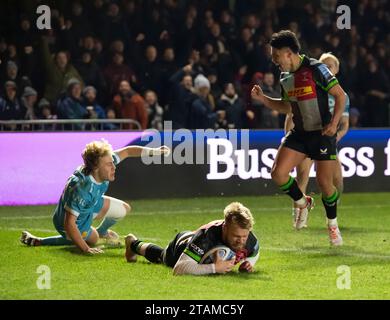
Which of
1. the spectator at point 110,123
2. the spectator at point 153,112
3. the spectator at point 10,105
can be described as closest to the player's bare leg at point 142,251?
the spectator at point 10,105

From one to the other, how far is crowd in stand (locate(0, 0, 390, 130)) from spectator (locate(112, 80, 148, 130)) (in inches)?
0.6

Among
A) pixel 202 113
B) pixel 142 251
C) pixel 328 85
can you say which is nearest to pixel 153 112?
pixel 202 113

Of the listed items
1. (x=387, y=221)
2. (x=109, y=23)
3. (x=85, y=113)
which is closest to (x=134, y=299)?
(x=387, y=221)

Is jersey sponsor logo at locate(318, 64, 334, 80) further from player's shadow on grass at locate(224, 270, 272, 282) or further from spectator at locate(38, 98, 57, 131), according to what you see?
spectator at locate(38, 98, 57, 131)

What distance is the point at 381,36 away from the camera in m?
22.3

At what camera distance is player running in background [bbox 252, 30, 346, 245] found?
1129 cm

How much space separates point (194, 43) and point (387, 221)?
6.73 meters

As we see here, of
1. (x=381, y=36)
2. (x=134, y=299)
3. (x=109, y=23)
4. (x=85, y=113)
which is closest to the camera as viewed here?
(x=134, y=299)

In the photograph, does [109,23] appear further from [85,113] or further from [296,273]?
[296,273]

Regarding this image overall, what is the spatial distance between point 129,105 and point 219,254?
8793mm

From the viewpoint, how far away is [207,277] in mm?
9336

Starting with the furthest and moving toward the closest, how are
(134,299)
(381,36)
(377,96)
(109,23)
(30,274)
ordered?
(381,36) < (377,96) < (109,23) < (30,274) < (134,299)

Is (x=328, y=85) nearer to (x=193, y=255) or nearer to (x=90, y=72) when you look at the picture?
(x=193, y=255)

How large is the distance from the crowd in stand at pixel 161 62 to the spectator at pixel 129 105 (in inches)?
0.6
